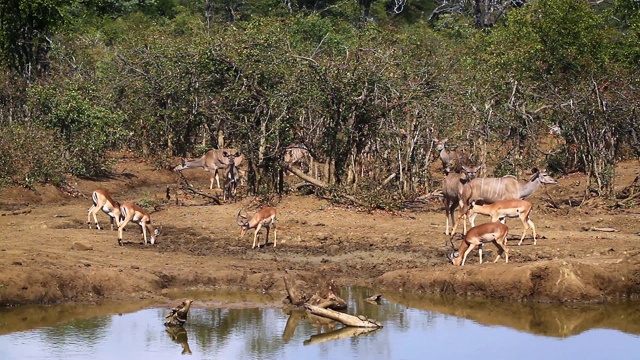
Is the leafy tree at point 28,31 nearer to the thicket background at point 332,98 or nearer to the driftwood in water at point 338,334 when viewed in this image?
the thicket background at point 332,98

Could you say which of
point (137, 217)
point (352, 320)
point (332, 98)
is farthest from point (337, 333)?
point (332, 98)

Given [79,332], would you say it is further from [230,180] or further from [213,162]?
[213,162]

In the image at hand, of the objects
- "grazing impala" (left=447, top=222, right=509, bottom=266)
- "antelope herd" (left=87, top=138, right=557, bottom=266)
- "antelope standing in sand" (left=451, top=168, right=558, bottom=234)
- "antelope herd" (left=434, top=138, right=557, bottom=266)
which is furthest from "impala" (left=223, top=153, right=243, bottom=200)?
"grazing impala" (left=447, top=222, right=509, bottom=266)

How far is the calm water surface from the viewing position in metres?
11.5

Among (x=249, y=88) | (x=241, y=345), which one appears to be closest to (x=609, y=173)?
(x=249, y=88)

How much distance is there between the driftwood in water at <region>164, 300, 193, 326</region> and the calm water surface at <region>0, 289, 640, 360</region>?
12 cm

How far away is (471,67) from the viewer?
2923cm

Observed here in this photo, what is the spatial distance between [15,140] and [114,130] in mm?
3987

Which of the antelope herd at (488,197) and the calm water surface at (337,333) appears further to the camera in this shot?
the antelope herd at (488,197)

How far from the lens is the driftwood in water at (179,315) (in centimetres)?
1241

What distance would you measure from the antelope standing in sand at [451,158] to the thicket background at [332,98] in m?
0.33

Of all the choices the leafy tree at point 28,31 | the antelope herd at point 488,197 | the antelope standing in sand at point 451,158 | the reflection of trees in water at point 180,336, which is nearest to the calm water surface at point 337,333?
the reflection of trees in water at point 180,336

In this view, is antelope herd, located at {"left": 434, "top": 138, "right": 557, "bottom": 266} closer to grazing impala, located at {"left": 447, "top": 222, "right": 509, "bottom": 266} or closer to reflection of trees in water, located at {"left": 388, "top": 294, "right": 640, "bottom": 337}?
grazing impala, located at {"left": 447, "top": 222, "right": 509, "bottom": 266}

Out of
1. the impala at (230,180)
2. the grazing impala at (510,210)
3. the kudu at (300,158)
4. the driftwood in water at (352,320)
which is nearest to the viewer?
the driftwood in water at (352,320)
